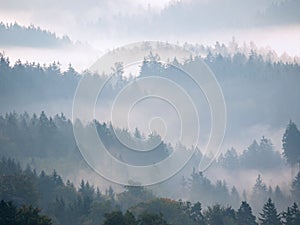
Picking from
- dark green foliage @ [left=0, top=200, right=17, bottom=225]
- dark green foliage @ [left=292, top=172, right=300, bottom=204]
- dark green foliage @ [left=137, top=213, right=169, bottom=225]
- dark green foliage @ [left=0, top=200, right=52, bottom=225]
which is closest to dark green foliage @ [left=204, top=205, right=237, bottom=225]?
dark green foliage @ [left=137, top=213, right=169, bottom=225]

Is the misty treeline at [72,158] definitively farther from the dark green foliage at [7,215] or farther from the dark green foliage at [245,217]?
the dark green foliage at [7,215]

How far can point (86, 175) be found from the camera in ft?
588

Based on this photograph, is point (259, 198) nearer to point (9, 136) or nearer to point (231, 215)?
point (9, 136)

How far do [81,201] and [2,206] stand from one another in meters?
43.0

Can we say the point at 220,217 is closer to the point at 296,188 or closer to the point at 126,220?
the point at 126,220

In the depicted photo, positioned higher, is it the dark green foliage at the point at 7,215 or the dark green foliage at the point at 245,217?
the dark green foliage at the point at 245,217

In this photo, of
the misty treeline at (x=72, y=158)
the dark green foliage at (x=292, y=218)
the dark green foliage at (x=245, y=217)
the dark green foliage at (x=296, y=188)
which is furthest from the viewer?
the dark green foliage at (x=296, y=188)

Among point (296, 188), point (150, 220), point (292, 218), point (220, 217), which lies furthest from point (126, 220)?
point (296, 188)

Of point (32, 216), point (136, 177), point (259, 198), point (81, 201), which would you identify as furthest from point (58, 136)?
point (32, 216)

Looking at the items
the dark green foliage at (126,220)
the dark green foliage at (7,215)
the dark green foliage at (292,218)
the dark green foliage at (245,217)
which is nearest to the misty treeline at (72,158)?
the dark green foliage at (245,217)

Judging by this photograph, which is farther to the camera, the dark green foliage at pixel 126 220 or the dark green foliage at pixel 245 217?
the dark green foliage at pixel 245 217

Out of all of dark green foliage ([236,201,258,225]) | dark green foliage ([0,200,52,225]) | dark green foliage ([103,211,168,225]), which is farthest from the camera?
dark green foliage ([236,201,258,225])

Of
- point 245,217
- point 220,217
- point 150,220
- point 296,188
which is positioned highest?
point 296,188

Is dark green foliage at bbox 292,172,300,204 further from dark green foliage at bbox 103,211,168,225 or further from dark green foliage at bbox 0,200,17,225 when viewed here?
dark green foliage at bbox 0,200,17,225
